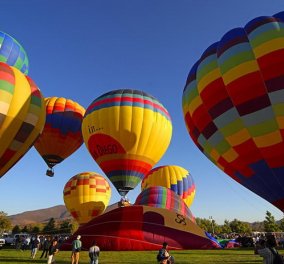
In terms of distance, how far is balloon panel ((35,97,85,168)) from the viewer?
30141 mm

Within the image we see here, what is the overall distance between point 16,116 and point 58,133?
13.2 metres

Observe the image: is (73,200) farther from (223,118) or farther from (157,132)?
(223,118)

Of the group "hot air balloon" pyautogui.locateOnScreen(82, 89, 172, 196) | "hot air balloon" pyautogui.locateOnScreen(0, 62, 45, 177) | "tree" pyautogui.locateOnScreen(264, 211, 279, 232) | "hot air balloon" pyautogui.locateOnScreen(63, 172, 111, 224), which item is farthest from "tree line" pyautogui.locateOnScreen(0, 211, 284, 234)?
"hot air balloon" pyautogui.locateOnScreen(0, 62, 45, 177)

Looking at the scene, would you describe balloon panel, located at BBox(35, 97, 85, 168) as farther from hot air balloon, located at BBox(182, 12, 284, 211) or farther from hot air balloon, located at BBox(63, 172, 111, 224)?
hot air balloon, located at BBox(182, 12, 284, 211)

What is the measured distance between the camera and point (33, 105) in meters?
18.5

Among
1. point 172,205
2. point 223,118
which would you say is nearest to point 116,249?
point 172,205

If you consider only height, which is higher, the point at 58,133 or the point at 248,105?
the point at 58,133

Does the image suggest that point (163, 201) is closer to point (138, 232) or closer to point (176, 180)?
point (138, 232)

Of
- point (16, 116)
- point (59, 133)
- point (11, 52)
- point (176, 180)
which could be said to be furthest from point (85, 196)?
point (16, 116)

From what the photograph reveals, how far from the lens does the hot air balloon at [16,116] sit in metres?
16.9

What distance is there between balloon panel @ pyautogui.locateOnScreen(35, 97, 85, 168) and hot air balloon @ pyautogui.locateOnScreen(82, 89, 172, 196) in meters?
4.92

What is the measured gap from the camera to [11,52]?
26750 mm

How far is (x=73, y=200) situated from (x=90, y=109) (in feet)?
34.4

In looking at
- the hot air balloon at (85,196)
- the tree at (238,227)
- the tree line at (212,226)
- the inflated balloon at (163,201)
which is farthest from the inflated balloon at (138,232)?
the tree at (238,227)
